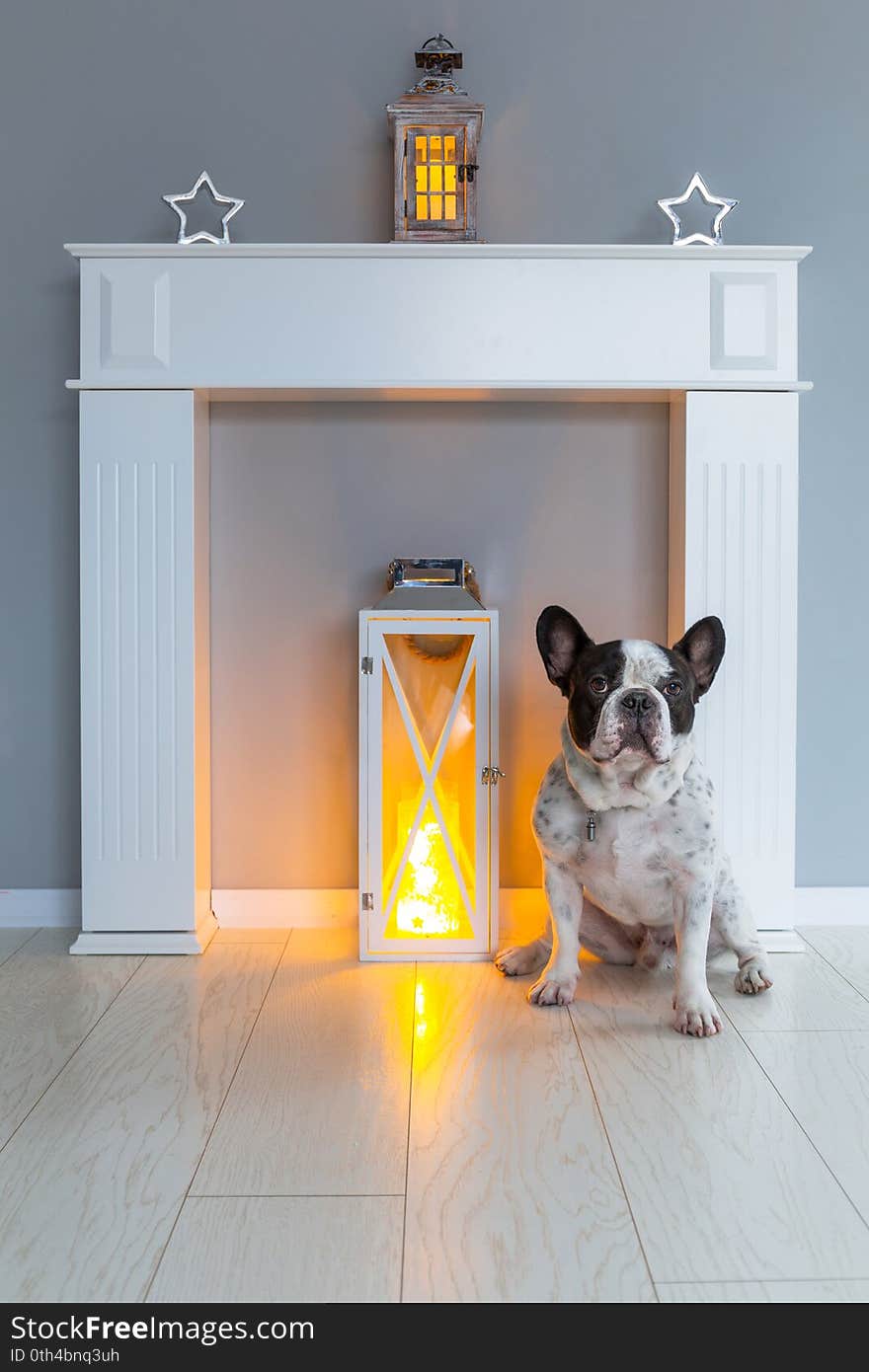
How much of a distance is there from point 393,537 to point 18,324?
3.35 feet

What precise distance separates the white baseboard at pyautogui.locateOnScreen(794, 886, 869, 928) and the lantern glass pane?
0.87 m

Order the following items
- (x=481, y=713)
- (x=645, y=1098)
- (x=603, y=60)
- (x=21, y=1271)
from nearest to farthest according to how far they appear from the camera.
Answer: (x=21, y=1271)
(x=645, y=1098)
(x=481, y=713)
(x=603, y=60)

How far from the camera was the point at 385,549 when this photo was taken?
114 inches

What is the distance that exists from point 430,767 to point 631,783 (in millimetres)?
513

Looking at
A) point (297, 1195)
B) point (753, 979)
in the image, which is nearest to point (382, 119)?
point (753, 979)

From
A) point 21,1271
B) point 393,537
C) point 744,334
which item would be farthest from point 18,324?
point 21,1271

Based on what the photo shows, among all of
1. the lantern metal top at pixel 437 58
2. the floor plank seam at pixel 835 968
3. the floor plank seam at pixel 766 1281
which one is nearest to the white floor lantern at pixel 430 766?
the floor plank seam at pixel 835 968

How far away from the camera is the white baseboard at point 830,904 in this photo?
116 inches

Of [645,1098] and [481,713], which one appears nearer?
[645,1098]

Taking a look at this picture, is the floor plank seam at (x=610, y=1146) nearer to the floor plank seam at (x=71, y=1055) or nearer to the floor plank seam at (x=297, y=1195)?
the floor plank seam at (x=297, y=1195)

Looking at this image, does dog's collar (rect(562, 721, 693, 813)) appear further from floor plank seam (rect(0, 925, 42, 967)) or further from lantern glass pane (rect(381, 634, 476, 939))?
floor plank seam (rect(0, 925, 42, 967))

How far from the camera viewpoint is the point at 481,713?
2.64m

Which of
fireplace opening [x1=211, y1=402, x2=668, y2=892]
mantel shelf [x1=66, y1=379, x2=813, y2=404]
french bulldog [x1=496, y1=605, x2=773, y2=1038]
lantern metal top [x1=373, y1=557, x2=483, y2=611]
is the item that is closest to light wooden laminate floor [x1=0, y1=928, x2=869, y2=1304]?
french bulldog [x1=496, y1=605, x2=773, y2=1038]

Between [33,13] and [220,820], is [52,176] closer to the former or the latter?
[33,13]
